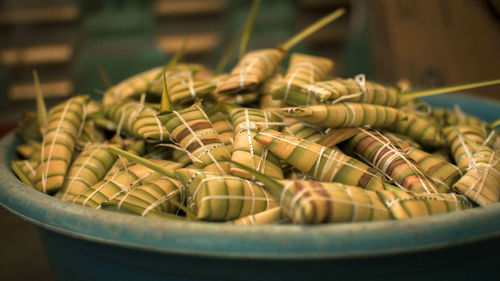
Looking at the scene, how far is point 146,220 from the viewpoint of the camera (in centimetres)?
45

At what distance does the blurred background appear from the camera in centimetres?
181

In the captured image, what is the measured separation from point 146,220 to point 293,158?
0.66ft

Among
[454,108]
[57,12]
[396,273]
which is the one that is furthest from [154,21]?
[396,273]

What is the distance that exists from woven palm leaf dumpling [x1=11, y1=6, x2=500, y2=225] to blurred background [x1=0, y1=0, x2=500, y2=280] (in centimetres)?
97

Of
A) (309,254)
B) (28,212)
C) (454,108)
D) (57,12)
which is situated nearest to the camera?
(309,254)

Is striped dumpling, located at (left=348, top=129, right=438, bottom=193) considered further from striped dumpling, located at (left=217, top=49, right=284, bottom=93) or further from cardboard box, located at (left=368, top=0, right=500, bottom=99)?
cardboard box, located at (left=368, top=0, right=500, bottom=99)

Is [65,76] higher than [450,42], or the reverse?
[450,42]

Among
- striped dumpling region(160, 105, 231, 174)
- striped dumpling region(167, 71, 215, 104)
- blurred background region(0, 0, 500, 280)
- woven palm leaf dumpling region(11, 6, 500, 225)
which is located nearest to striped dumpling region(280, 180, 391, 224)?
woven palm leaf dumpling region(11, 6, 500, 225)

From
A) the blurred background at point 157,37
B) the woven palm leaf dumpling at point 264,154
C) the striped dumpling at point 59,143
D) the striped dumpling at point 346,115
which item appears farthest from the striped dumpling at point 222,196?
the blurred background at point 157,37

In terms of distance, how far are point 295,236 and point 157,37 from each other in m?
1.79

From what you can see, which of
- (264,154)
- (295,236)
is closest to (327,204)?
(295,236)

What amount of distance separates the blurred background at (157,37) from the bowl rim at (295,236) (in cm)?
124

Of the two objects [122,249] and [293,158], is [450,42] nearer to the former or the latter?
[293,158]

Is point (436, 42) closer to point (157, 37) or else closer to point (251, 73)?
point (251, 73)
